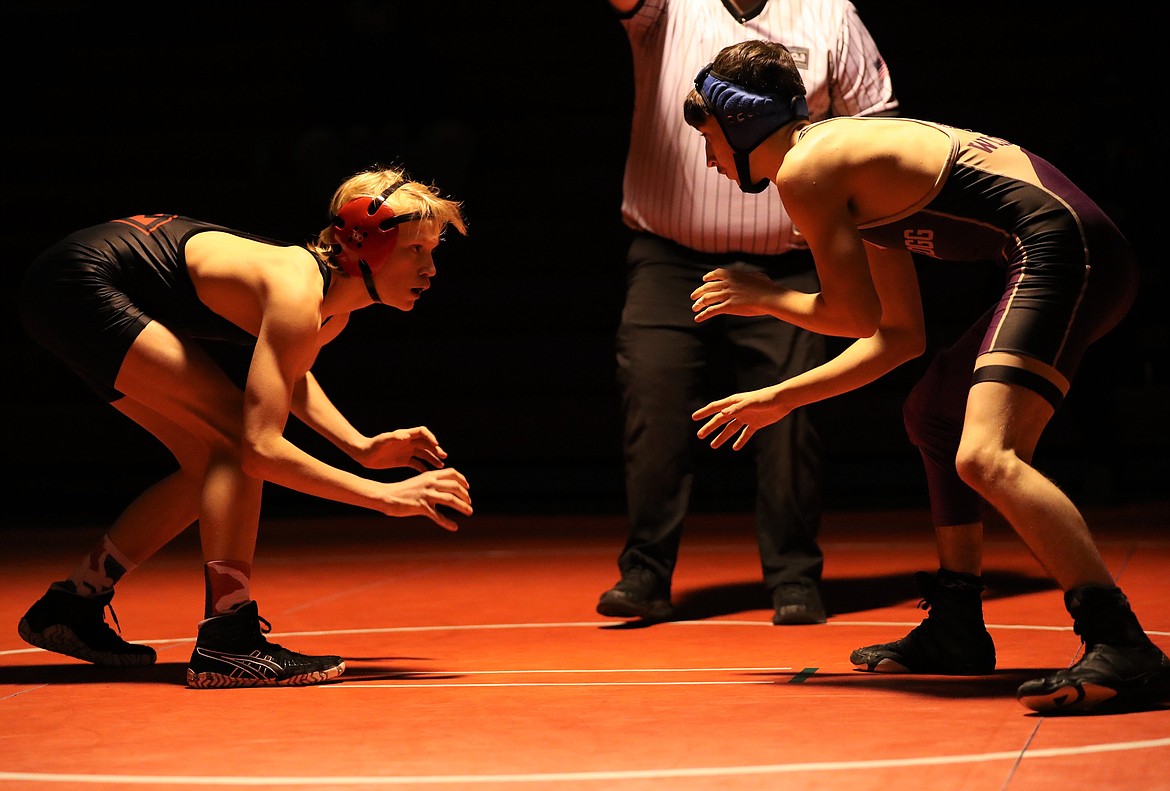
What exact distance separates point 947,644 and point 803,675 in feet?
0.93

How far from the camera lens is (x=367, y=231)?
303 centimetres

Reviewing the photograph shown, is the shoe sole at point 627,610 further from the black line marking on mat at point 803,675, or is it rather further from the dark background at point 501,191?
the dark background at point 501,191

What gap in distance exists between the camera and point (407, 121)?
263 inches

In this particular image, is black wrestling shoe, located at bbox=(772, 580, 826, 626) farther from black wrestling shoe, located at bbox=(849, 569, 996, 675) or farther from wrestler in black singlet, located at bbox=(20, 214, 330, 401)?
wrestler in black singlet, located at bbox=(20, 214, 330, 401)

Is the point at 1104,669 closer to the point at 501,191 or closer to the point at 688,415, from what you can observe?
the point at 688,415

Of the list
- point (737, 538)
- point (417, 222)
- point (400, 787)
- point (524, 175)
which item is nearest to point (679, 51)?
point (417, 222)

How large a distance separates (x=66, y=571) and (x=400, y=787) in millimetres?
2823

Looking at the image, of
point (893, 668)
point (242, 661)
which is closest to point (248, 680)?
point (242, 661)

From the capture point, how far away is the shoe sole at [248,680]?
2918 mm

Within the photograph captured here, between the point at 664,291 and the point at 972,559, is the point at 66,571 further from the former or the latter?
the point at 972,559

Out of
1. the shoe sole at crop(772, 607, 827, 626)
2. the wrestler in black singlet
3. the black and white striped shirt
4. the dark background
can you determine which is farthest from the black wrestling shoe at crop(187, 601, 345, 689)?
the dark background

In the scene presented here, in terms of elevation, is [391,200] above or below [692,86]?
below

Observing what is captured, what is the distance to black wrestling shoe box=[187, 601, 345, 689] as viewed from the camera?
9.58 feet

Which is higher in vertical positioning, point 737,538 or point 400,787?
point 737,538
